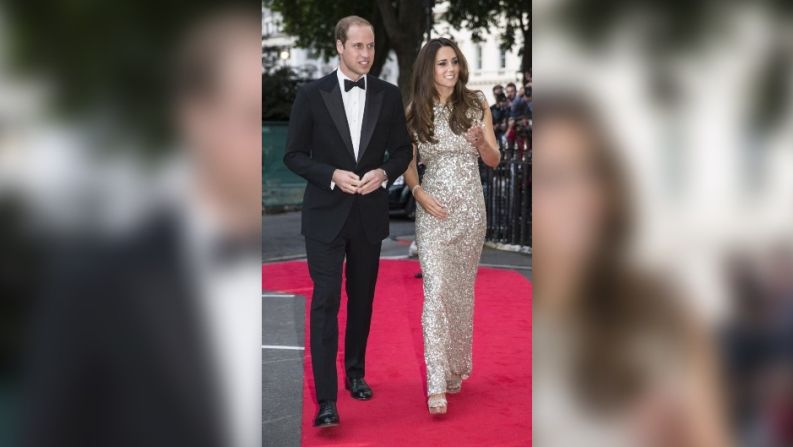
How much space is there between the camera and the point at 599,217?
226 centimetres

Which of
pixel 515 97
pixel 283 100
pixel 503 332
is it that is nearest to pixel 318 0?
pixel 283 100

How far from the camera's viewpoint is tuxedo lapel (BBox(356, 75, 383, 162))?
5090 millimetres

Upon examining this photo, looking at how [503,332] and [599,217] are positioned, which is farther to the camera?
[503,332]

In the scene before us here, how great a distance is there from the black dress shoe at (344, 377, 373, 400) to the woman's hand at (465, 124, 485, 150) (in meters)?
1.44

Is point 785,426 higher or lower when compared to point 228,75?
lower

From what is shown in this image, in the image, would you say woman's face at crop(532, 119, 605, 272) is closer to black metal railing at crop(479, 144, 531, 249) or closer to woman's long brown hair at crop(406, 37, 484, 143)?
woman's long brown hair at crop(406, 37, 484, 143)

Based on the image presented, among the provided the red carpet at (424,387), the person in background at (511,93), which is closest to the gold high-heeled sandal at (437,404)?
the red carpet at (424,387)

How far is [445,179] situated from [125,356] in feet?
10.4

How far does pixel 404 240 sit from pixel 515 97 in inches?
111

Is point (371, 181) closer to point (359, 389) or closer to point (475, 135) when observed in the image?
point (475, 135)

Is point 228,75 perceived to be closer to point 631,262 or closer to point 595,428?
point 631,262

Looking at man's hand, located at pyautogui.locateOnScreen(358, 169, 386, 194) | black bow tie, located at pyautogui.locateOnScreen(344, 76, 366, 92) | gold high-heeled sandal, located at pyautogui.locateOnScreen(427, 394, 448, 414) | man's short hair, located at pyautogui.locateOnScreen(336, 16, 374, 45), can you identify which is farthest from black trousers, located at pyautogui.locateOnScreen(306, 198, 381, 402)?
man's short hair, located at pyautogui.locateOnScreen(336, 16, 374, 45)

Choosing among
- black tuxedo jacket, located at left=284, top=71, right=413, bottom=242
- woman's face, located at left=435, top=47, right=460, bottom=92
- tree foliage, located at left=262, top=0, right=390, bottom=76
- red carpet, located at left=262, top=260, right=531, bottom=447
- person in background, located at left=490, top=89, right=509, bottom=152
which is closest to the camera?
red carpet, located at left=262, top=260, right=531, bottom=447

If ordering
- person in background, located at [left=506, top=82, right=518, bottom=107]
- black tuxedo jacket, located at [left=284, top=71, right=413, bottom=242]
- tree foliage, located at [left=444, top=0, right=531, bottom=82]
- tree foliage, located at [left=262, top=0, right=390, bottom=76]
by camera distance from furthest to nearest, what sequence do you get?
tree foliage, located at [left=444, top=0, right=531, bottom=82], tree foliage, located at [left=262, top=0, right=390, bottom=76], person in background, located at [left=506, top=82, right=518, bottom=107], black tuxedo jacket, located at [left=284, top=71, right=413, bottom=242]
